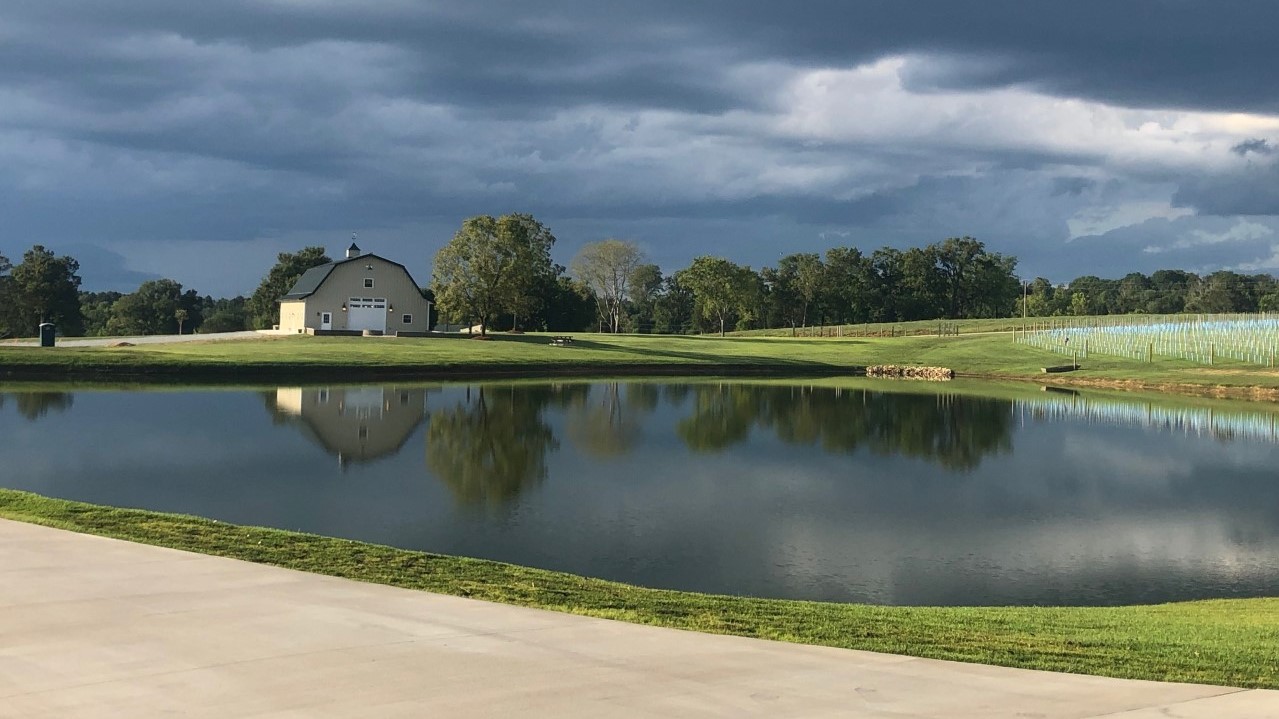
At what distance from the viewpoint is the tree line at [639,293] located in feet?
254

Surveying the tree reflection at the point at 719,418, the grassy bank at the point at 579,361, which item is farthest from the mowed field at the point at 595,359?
the tree reflection at the point at 719,418

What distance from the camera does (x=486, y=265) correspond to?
77.0 meters

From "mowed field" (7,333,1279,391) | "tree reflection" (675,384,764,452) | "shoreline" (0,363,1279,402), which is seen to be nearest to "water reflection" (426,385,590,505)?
"tree reflection" (675,384,764,452)

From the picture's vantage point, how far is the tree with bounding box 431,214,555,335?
252 ft

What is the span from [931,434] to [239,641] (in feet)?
90.8

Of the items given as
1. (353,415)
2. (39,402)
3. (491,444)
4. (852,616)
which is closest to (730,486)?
(491,444)

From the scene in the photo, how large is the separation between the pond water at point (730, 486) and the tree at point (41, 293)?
62.3 metres

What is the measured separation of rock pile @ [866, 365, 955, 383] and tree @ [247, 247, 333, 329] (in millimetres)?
57753

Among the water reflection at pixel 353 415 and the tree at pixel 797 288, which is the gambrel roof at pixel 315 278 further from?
the tree at pixel 797 288

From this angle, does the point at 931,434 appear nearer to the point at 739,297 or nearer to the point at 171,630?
the point at 171,630

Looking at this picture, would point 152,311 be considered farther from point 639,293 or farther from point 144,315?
point 639,293

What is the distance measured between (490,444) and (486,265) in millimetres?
50928

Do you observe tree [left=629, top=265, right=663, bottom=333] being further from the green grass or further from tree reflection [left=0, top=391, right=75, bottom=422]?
the green grass

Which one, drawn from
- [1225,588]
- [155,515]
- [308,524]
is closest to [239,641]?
[155,515]
